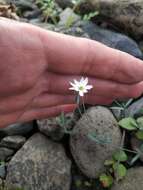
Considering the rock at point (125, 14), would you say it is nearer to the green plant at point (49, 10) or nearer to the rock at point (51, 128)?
the green plant at point (49, 10)

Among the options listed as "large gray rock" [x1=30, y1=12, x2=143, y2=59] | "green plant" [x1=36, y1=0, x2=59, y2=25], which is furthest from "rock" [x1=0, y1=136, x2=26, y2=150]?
"green plant" [x1=36, y1=0, x2=59, y2=25]

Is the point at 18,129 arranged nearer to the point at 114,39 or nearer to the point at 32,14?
the point at 114,39

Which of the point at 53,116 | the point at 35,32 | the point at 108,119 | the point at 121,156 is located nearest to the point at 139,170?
the point at 121,156

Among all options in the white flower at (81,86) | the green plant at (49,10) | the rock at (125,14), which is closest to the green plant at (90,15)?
the rock at (125,14)

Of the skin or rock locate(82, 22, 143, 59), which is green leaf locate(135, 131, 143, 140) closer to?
the skin

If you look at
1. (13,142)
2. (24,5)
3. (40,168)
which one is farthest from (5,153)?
(24,5)

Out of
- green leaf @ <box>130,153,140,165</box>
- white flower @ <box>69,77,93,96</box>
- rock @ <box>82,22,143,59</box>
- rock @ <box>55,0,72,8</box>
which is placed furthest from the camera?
Result: rock @ <box>55,0,72,8</box>

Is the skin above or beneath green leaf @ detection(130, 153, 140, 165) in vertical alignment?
above
